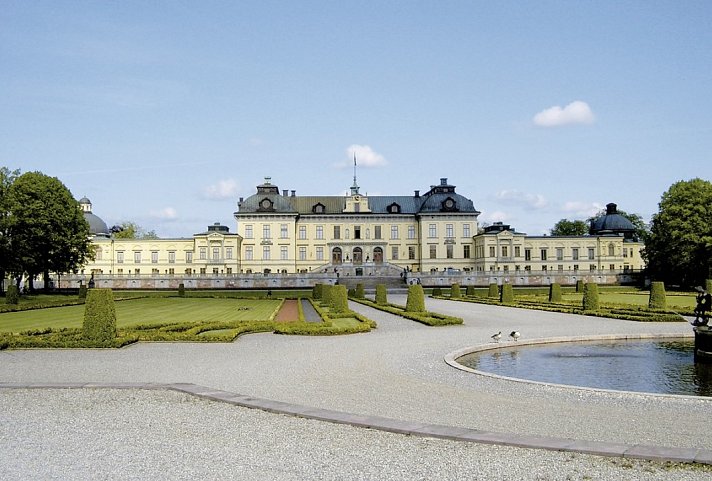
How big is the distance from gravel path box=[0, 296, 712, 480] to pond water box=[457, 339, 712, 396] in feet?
4.76

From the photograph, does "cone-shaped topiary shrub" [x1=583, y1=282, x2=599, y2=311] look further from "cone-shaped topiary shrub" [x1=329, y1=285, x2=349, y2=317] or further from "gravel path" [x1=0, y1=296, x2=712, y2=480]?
"gravel path" [x1=0, y1=296, x2=712, y2=480]

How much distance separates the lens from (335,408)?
9.88m

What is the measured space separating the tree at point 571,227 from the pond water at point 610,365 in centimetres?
10178

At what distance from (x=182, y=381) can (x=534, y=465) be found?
23.9ft

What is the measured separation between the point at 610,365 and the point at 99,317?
41.4 feet

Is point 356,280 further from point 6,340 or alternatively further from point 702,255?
point 6,340

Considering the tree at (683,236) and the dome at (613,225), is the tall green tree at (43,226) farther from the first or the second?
the dome at (613,225)

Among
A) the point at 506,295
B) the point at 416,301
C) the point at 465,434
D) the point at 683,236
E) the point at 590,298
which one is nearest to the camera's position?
the point at 465,434

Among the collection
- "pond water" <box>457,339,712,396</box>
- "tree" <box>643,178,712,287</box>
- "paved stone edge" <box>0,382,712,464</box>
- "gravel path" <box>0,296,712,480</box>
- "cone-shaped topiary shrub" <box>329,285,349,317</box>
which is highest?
"tree" <box>643,178,712,287</box>

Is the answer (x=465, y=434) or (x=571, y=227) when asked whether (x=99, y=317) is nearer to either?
(x=465, y=434)

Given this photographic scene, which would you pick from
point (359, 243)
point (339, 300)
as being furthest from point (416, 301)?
point (359, 243)

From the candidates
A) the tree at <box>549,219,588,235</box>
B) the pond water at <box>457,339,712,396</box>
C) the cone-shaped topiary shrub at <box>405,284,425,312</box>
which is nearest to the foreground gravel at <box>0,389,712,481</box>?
the pond water at <box>457,339,712,396</box>

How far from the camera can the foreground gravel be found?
6.78 meters

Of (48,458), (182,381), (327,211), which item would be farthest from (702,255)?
(48,458)
